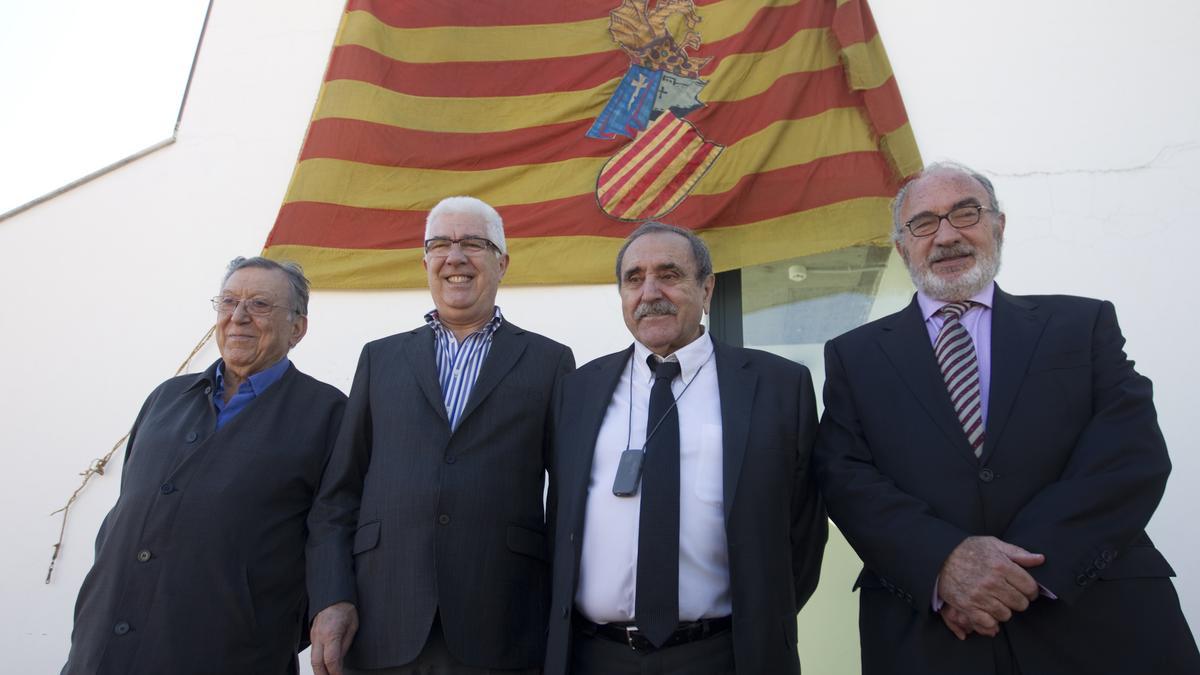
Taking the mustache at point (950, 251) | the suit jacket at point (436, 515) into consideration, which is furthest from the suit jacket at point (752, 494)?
the mustache at point (950, 251)

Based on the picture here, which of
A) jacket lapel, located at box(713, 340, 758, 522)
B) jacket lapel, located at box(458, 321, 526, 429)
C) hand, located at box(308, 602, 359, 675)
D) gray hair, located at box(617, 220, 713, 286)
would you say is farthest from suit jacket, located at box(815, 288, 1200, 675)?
hand, located at box(308, 602, 359, 675)

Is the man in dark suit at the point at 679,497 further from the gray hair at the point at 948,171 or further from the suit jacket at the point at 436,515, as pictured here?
the gray hair at the point at 948,171

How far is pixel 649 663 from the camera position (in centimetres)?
166

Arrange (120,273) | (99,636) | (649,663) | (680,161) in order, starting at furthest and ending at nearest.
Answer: (120,273) < (680,161) < (99,636) < (649,663)

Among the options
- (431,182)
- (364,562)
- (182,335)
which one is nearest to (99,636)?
(364,562)

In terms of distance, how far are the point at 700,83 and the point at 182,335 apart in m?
2.73

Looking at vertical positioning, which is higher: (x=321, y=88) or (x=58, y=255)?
(x=321, y=88)

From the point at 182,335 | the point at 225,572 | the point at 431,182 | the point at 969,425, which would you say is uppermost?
the point at 431,182

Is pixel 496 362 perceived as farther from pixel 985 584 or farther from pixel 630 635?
pixel 985 584

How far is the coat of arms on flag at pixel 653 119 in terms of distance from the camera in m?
3.38

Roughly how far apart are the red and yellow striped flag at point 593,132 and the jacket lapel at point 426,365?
4.27 feet

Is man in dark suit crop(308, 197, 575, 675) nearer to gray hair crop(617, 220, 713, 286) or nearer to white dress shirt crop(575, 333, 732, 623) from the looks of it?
white dress shirt crop(575, 333, 732, 623)

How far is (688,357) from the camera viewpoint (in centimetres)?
200

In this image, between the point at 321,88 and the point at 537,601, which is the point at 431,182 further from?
the point at 537,601
